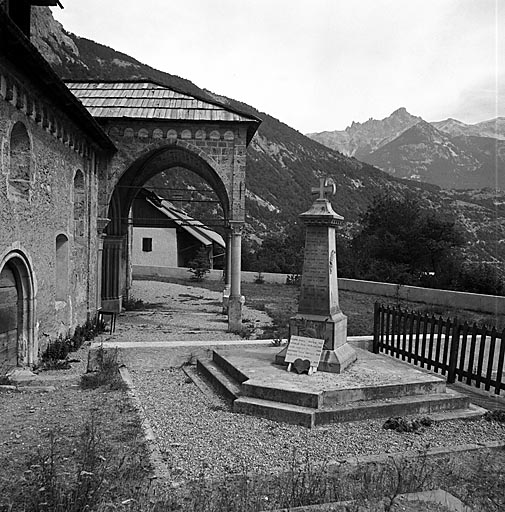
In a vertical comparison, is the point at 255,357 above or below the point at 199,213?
below

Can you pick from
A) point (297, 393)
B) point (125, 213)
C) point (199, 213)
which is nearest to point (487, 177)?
point (199, 213)

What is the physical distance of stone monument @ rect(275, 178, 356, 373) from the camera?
783 cm

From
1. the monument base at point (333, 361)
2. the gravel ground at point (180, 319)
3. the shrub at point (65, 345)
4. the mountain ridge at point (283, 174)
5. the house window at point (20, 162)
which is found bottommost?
the gravel ground at point (180, 319)

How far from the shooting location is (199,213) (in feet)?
179

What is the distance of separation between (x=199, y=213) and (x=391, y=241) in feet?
88.7

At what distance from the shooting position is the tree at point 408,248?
29.2m

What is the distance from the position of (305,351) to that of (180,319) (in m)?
9.77

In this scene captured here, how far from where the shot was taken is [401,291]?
25266 millimetres

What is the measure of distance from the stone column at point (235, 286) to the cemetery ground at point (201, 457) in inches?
272

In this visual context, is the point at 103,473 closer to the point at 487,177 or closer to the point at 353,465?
the point at 353,465

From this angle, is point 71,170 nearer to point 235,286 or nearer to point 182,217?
point 235,286

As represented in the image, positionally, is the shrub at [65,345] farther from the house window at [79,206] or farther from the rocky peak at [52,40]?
the rocky peak at [52,40]

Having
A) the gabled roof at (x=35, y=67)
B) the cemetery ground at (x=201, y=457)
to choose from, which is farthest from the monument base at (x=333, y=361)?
the gabled roof at (x=35, y=67)

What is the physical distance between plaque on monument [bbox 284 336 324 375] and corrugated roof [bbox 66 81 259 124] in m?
8.79
